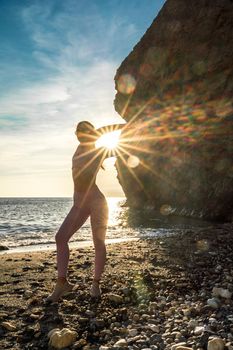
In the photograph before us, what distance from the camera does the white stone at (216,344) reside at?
3.81m

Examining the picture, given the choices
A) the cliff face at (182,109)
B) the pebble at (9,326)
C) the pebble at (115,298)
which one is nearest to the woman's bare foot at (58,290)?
the pebble at (115,298)

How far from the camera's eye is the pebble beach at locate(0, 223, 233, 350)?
14.1ft

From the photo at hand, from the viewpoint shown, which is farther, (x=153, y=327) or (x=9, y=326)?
(x=9, y=326)

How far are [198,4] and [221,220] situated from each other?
3394 cm

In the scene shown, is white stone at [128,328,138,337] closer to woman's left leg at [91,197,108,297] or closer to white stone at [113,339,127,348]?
white stone at [113,339,127,348]

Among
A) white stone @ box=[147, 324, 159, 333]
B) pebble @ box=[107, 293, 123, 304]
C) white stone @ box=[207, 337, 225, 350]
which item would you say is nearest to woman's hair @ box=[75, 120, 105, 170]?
pebble @ box=[107, 293, 123, 304]

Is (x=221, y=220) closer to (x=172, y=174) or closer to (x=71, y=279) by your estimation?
(x=172, y=174)

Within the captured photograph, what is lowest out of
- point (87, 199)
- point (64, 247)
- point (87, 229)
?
point (87, 229)

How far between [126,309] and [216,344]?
6.21 ft

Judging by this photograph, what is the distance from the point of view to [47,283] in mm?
7531

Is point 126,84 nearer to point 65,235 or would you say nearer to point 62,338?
point 65,235

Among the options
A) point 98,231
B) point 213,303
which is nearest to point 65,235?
point 98,231

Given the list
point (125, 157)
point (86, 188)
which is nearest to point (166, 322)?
point (86, 188)

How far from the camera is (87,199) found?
239 inches
